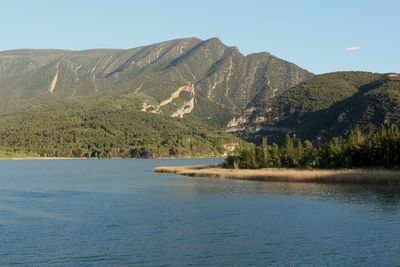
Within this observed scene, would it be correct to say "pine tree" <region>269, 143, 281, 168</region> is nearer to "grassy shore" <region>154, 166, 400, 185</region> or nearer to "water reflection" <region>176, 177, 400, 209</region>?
"grassy shore" <region>154, 166, 400, 185</region>

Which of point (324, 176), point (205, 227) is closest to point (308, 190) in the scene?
point (324, 176)

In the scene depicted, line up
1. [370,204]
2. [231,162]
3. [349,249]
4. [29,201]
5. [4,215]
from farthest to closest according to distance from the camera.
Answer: [231,162]
[29,201]
[370,204]
[4,215]
[349,249]

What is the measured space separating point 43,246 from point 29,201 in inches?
1696

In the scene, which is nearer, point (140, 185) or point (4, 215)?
point (4, 215)

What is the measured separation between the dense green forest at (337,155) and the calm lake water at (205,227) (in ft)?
95.5

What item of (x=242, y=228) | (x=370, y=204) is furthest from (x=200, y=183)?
(x=242, y=228)

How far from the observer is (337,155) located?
478 feet

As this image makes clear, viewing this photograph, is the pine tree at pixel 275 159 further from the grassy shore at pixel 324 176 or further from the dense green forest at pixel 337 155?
the grassy shore at pixel 324 176

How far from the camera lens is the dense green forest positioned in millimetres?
136625

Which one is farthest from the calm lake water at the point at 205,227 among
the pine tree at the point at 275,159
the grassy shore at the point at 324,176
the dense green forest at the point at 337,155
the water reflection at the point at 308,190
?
the pine tree at the point at 275,159

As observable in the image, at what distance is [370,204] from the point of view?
85562 millimetres

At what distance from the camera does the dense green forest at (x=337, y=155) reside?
137 metres

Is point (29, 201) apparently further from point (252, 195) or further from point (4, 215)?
point (252, 195)

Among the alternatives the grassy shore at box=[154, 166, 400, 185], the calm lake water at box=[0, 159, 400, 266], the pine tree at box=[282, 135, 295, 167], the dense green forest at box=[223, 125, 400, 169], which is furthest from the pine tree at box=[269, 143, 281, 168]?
the calm lake water at box=[0, 159, 400, 266]
